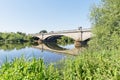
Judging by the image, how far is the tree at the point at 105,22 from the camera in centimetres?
2248

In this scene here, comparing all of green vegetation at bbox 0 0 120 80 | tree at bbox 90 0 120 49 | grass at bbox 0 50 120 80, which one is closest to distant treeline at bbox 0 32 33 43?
tree at bbox 90 0 120 49

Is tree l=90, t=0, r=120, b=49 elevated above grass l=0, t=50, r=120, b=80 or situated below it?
above

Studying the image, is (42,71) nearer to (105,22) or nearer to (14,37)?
(105,22)

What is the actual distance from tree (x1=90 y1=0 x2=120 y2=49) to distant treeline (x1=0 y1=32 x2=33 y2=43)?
6368cm

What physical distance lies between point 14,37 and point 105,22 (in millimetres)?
67184

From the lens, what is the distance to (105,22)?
2472 centimetres

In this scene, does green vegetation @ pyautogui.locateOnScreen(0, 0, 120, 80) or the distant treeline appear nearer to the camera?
green vegetation @ pyautogui.locateOnScreen(0, 0, 120, 80)

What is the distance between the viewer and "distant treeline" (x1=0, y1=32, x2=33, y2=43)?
288 ft

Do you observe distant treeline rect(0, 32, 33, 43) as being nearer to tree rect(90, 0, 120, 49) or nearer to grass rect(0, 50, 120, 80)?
tree rect(90, 0, 120, 49)

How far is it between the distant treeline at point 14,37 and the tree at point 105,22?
63.7m

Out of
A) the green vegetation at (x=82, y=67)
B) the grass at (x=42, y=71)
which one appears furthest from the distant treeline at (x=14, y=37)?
the grass at (x=42, y=71)

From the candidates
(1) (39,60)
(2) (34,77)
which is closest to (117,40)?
(1) (39,60)

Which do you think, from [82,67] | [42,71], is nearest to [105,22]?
[82,67]

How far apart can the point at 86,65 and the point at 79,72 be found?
47 centimetres
